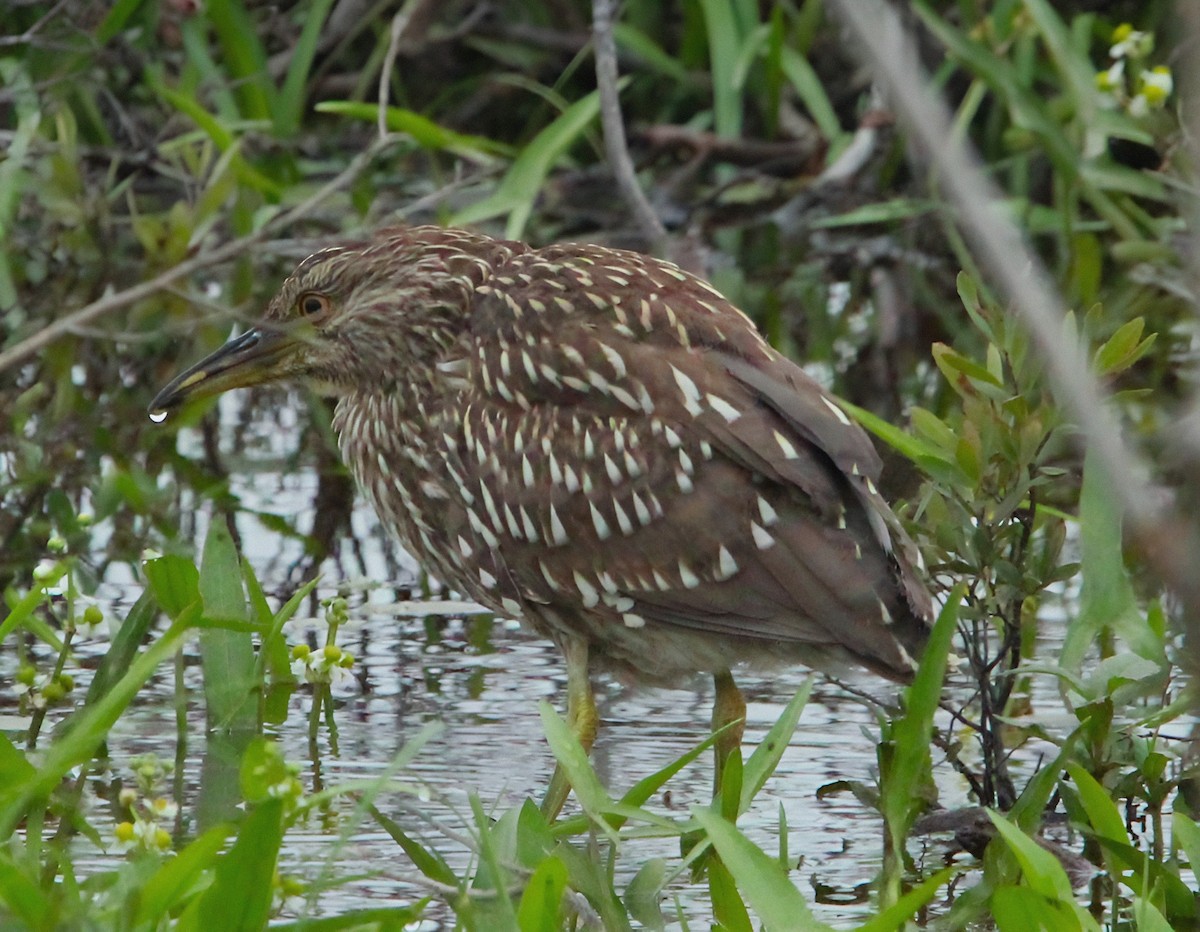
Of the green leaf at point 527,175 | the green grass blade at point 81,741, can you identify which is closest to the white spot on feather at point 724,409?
the green grass blade at point 81,741

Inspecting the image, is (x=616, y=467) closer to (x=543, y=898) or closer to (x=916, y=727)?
(x=916, y=727)

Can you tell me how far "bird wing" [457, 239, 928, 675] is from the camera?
4.25 metres

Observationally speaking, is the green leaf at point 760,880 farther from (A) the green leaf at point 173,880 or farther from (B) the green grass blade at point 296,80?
(B) the green grass blade at point 296,80

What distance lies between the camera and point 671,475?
439 cm

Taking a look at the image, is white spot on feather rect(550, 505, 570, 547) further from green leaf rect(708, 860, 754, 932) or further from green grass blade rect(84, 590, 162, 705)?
green leaf rect(708, 860, 754, 932)

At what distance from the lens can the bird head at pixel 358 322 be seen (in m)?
5.03

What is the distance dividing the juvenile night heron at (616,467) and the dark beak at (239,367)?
0.04 meters

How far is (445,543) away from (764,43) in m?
5.28

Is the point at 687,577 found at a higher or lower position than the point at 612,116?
lower

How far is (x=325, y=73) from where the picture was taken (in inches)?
390

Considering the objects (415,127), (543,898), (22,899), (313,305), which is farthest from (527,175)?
Result: (22,899)

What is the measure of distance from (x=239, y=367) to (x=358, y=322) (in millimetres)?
344

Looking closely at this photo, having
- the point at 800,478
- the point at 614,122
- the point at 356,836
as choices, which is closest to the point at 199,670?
the point at 356,836

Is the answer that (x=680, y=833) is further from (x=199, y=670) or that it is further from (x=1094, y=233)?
(x=1094, y=233)
